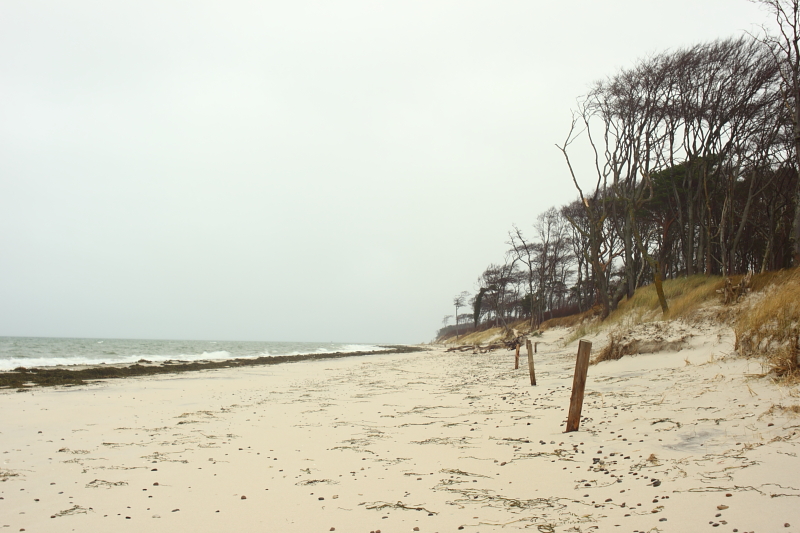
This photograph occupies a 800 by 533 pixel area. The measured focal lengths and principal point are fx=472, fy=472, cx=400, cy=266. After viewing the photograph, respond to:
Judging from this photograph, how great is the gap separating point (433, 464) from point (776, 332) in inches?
237

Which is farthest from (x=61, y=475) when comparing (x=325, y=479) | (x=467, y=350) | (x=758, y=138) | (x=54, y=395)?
(x=467, y=350)

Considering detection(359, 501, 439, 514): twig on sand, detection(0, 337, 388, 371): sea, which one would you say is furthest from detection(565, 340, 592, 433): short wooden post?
detection(0, 337, 388, 371): sea

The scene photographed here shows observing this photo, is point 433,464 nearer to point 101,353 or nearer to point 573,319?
point 573,319

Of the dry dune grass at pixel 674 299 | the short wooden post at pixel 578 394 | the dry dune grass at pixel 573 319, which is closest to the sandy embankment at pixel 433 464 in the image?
the short wooden post at pixel 578 394

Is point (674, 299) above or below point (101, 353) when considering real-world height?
above

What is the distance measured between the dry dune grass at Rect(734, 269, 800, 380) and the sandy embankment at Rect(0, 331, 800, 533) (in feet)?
1.11

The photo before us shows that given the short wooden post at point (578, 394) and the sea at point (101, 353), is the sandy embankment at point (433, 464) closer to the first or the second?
the short wooden post at point (578, 394)

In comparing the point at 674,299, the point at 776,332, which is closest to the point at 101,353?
the point at 674,299

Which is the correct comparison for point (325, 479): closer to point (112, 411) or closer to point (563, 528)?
point (563, 528)

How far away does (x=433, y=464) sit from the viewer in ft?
16.5

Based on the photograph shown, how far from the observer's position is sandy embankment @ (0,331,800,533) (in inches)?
140

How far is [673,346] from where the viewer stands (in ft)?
35.7

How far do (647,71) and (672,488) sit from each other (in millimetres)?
21913

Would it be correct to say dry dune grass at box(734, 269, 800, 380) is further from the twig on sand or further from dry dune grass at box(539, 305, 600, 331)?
dry dune grass at box(539, 305, 600, 331)
